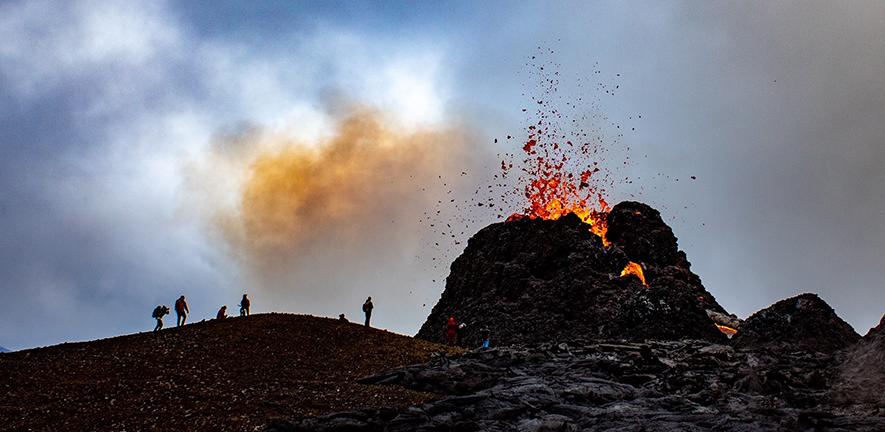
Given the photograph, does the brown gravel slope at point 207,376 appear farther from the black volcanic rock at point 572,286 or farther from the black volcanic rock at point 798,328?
the black volcanic rock at point 798,328

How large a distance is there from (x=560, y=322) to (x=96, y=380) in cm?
4514

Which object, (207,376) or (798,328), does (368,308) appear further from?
(798,328)

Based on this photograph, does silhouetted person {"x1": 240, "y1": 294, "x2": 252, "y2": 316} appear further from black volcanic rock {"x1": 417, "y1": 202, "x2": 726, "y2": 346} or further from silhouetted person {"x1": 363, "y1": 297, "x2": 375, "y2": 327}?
black volcanic rock {"x1": 417, "y1": 202, "x2": 726, "y2": 346}

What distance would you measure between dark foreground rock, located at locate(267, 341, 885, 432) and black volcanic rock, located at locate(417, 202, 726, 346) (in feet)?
65.2

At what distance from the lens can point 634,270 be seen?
257 feet

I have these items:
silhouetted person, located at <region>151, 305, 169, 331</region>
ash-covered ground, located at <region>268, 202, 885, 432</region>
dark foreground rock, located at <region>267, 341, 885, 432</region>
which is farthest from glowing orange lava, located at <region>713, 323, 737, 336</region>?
silhouetted person, located at <region>151, 305, 169, 331</region>

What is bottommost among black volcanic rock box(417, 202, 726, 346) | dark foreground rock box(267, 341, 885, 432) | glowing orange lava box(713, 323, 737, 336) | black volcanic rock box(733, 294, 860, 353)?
dark foreground rock box(267, 341, 885, 432)

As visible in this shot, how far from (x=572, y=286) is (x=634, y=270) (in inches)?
462

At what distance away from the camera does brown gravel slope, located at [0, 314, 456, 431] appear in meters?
27.6

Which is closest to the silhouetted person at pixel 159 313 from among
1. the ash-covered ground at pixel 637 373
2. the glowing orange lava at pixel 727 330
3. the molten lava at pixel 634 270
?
the ash-covered ground at pixel 637 373

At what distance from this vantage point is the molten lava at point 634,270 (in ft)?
250

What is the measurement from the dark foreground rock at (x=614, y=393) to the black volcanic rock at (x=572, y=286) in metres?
19.9

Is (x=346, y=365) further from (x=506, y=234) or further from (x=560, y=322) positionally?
(x=506, y=234)

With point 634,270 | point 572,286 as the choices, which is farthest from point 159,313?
point 634,270
